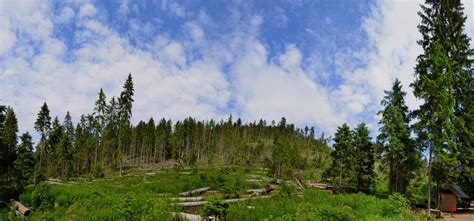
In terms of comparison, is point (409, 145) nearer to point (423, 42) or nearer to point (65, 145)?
point (423, 42)

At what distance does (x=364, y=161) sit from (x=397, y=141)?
339 inches

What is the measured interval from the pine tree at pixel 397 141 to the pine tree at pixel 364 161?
3.07 metres

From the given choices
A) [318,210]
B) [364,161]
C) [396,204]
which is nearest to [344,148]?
[364,161]

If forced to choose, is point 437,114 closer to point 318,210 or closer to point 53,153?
point 318,210

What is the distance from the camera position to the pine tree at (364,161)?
38.2 m

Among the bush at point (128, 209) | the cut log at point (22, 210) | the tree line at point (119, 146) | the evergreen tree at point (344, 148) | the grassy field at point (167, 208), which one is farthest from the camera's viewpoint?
the tree line at point (119, 146)

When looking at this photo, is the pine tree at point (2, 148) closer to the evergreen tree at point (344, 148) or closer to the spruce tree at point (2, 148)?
the spruce tree at point (2, 148)

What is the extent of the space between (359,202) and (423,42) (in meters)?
18.2

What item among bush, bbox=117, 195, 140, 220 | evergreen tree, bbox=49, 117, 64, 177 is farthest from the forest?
evergreen tree, bbox=49, 117, 64, 177

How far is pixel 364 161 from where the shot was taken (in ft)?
128

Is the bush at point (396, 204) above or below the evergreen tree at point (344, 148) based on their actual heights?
below

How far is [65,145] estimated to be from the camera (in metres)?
60.7

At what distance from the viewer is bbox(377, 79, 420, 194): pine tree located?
31.0 meters

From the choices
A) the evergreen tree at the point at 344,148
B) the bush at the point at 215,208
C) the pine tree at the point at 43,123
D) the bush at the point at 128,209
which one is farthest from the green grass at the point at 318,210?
the pine tree at the point at 43,123
